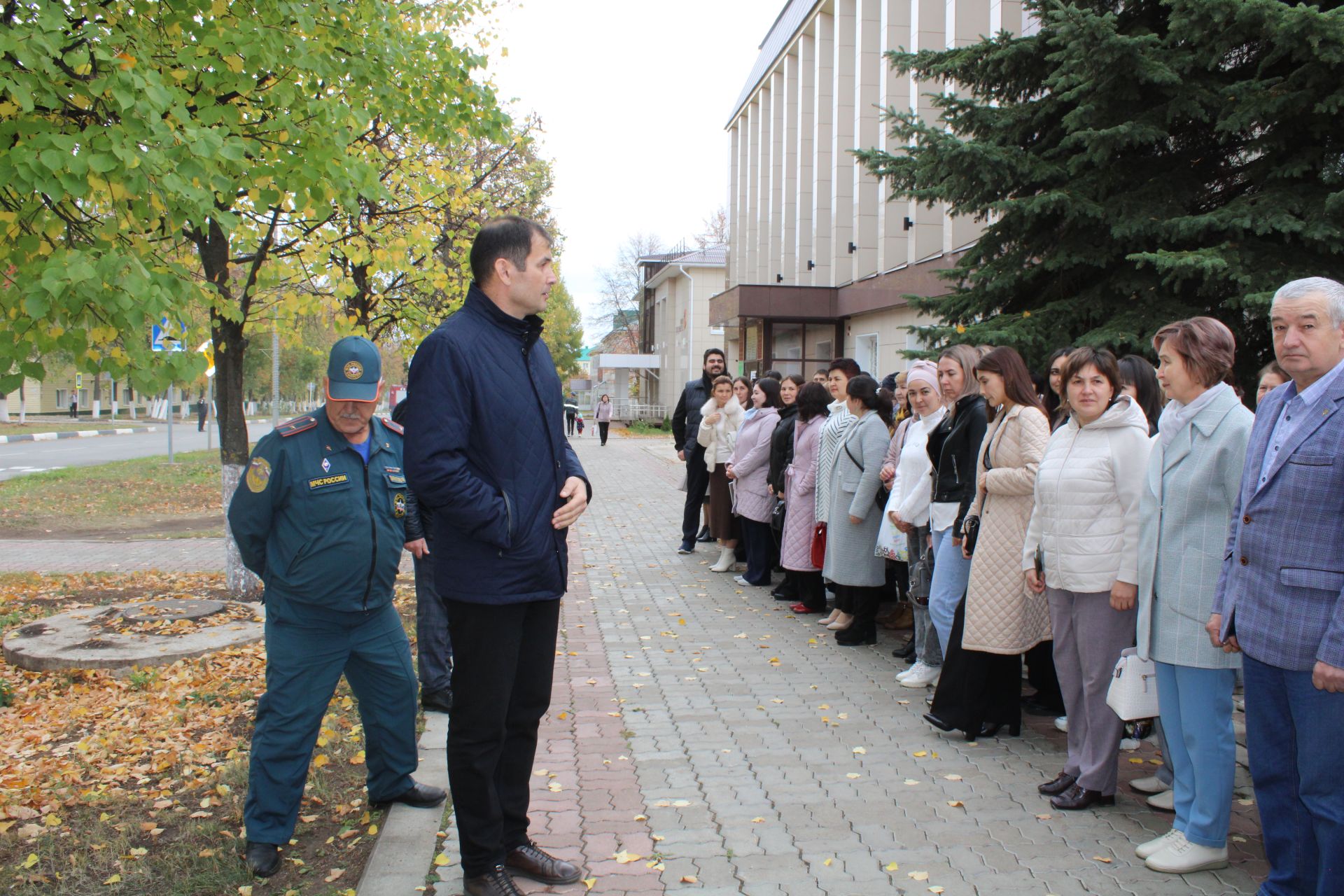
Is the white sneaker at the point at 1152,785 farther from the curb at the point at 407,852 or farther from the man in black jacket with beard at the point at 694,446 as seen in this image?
the man in black jacket with beard at the point at 694,446

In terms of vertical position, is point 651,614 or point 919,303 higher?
point 919,303

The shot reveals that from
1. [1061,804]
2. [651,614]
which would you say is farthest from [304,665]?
[651,614]

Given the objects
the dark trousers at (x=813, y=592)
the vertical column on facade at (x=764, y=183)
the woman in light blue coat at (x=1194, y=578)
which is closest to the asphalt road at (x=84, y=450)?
the dark trousers at (x=813, y=592)

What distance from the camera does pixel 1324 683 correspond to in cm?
309

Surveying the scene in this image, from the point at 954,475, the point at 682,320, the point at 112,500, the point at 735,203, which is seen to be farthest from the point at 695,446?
the point at 682,320

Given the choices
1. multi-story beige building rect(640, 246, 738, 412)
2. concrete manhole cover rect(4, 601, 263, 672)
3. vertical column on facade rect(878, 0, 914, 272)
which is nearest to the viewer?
concrete manhole cover rect(4, 601, 263, 672)

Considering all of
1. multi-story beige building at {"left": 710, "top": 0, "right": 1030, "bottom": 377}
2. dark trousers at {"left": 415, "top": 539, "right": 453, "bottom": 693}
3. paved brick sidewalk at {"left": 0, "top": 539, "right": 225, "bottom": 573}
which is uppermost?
multi-story beige building at {"left": 710, "top": 0, "right": 1030, "bottom": 377}

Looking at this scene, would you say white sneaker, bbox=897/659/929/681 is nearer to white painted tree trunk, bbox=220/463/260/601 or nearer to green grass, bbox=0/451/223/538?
white painted tree trunk, bbox=220/463/260/601

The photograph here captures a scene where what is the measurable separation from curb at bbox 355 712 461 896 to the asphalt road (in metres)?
18.7

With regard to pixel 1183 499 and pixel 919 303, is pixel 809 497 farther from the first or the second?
pixel 1183 499

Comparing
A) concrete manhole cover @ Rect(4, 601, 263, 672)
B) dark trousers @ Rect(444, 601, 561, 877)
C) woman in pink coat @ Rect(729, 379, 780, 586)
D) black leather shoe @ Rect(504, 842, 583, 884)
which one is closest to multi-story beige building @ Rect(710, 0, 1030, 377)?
woman in pink coat @ Rect(729, 379, 780, 586)

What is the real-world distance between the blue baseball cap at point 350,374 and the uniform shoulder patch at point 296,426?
0.38 feet

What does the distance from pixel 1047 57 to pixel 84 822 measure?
757cm

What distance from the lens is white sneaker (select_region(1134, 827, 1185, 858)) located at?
3.96 meters
